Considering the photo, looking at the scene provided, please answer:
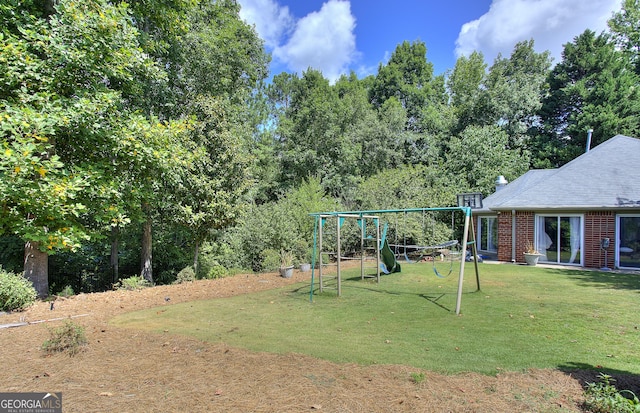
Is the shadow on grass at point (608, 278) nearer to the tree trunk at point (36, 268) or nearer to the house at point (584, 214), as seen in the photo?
the house at point (584, 214)

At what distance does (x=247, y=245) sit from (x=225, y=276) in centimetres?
197

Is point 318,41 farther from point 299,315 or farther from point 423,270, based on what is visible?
point 299,315

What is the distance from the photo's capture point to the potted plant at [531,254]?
13258 mm

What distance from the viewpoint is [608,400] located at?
9.21 feet

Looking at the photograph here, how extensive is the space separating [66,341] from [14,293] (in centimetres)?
336

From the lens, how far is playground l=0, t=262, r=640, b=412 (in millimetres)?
3174

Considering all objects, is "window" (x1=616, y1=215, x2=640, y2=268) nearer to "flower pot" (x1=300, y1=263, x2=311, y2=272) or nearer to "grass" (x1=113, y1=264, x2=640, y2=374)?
"grass" (x1=113, y1=264, x2=640, y2=374)

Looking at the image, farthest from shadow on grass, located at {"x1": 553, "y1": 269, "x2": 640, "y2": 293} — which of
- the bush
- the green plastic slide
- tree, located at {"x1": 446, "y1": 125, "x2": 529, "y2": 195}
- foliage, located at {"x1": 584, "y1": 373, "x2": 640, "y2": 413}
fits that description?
the bush

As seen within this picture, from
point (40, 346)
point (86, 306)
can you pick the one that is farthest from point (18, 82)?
point (40, 346)

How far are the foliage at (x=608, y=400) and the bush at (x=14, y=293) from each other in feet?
29.2

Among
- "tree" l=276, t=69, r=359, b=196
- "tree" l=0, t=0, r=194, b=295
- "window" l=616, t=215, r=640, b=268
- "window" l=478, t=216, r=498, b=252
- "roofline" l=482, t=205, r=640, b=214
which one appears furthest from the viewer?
"tree" l=276, t=69, r=359, b=196

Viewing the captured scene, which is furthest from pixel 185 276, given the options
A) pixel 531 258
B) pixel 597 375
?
pixel 531 258

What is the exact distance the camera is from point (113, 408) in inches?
118

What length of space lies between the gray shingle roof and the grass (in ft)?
13.2
